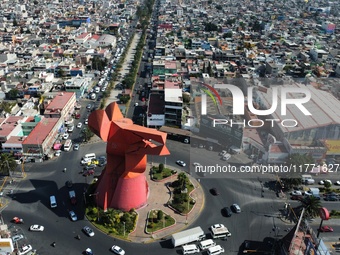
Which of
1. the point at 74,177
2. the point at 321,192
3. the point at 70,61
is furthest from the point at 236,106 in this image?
the point at 70,61

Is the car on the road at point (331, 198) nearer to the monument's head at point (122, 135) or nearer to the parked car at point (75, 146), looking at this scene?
the monument's head at point (122, 135)

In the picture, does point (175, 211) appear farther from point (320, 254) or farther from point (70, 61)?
point (70, 61)

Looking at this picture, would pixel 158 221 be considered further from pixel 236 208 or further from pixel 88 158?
pixel 88 158

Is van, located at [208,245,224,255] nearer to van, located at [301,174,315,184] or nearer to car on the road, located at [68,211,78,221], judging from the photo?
car on the road, located at [68,211,78,221]

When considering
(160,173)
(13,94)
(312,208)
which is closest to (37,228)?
(160,173)

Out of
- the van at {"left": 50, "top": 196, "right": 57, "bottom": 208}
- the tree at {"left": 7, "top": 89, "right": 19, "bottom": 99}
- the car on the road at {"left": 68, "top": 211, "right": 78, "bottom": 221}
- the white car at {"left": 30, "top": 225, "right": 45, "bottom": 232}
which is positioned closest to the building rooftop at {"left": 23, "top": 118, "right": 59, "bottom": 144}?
the van at {"left": 50, "top": 196, "right": 57, "bottom": 208}
